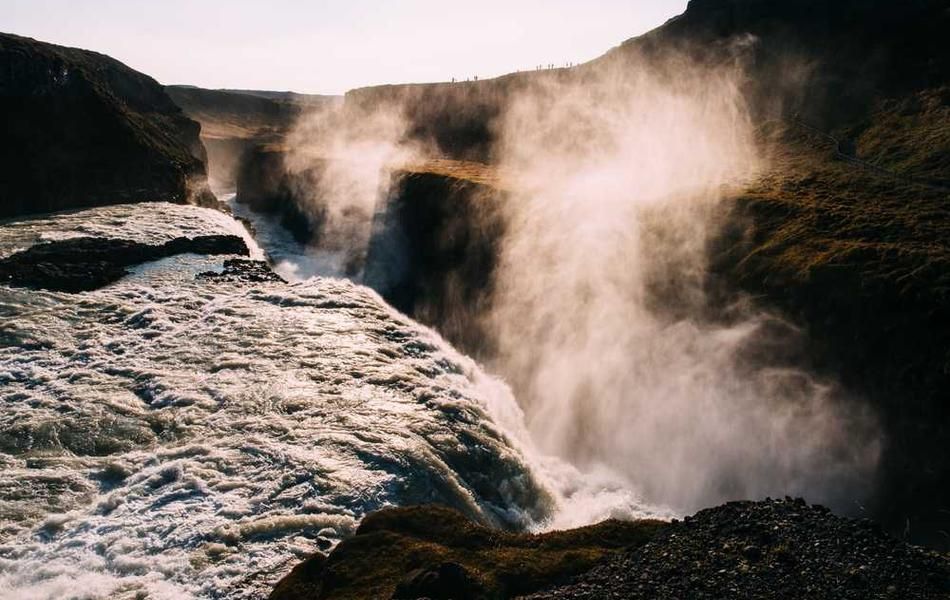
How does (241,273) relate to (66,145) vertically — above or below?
below

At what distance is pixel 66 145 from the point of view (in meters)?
51.2

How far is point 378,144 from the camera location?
276 ft

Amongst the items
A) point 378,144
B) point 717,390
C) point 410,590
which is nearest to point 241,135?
point 378,144

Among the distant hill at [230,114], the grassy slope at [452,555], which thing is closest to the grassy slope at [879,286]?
the grassy slope at [452,555]

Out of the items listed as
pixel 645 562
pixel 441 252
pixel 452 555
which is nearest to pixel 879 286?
pixel 645 562

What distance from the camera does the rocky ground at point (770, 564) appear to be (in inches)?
462

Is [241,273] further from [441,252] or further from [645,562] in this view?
[645,562]

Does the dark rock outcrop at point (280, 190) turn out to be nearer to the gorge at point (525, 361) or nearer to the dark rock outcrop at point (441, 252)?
the gorge at point (525, 361)

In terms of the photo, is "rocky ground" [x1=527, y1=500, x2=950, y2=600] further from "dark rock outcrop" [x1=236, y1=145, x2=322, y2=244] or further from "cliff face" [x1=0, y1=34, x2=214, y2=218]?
"dark rock outcrop" [x1=236, y1=145, x2=322, y2=244]

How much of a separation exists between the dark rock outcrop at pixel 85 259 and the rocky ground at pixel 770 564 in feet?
101

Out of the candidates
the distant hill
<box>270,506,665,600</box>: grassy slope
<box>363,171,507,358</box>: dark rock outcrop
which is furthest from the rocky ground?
the distant hill

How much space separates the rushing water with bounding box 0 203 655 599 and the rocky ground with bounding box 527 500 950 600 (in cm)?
768

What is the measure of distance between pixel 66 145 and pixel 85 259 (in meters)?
19.0

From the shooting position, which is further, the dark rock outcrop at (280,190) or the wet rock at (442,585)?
the dark rock outcrop at (280,190)
